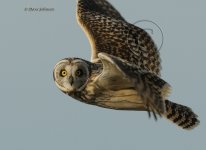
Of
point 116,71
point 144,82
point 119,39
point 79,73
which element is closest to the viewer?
point 144,82

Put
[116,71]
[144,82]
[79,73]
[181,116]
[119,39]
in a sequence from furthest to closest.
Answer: [119,39] < [181,116] < [79,73] < [116,71] < [144,82]

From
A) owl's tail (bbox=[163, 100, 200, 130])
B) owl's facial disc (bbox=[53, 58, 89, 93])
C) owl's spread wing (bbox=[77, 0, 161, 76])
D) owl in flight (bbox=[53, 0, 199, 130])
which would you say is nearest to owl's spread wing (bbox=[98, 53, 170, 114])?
owl in flight (bbox=[53, 0, 199, 130])

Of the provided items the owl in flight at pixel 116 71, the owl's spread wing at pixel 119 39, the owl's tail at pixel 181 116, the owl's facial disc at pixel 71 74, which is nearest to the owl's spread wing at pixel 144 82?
the owl in flight at pixel 116 71

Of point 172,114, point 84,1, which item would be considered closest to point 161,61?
point 172,114

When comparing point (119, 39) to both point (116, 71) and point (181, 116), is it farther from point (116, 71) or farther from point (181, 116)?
point (116, 71)

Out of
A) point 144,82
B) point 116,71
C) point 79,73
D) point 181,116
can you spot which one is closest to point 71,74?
point 79,73

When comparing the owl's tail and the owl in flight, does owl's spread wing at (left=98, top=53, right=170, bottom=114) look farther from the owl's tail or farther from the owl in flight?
the owl's tail

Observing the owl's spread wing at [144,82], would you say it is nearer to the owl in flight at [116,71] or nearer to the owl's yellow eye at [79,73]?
the owl in flight at [116,71]

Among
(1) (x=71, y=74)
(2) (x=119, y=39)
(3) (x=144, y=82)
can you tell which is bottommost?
(1) (x=71, y=74)

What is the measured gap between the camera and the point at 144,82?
1484 cm

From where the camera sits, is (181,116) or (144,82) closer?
(144,82)

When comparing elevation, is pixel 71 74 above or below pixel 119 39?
below

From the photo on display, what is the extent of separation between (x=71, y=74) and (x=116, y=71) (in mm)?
979

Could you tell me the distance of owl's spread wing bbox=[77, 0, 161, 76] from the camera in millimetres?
17422
